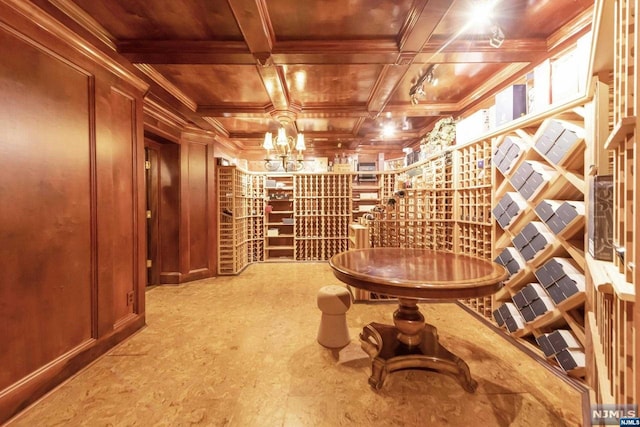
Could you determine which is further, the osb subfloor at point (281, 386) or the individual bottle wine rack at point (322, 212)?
the individual bottle wine rack at point (322, 212)

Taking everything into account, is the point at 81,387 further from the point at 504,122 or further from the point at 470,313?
the point at 504,122

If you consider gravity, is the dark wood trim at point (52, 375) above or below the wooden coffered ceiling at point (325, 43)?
below

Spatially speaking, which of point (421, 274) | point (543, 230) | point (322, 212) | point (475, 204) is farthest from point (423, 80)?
point (322, 212)

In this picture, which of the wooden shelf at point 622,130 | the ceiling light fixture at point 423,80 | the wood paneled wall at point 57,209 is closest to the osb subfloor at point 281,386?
the wood paneled wall at point 57,209

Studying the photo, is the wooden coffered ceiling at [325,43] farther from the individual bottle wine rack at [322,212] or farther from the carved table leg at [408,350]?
the individual bottle wine rack at [322,212]

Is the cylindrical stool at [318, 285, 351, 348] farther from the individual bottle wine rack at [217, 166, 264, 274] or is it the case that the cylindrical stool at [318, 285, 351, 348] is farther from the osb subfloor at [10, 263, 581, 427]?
the individual bottle wine rack at [217, 166, 264, 274]

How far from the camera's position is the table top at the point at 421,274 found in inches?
54.3

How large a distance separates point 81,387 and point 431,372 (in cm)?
252

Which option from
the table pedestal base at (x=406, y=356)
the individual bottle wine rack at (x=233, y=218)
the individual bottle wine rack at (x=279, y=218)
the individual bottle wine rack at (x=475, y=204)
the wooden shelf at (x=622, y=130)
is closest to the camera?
the wooden shelf at (x=622, y=130)

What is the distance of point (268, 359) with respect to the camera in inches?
81.4

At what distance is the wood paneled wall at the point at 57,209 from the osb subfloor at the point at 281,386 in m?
0.26

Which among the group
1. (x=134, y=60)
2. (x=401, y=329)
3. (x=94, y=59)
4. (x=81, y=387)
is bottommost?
(x=81, y=387)

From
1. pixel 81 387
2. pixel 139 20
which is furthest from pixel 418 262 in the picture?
pixel 139 20

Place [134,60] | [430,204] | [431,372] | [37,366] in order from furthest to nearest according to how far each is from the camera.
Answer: [430,204]
[134,60]
[431,372]
[37,366]
